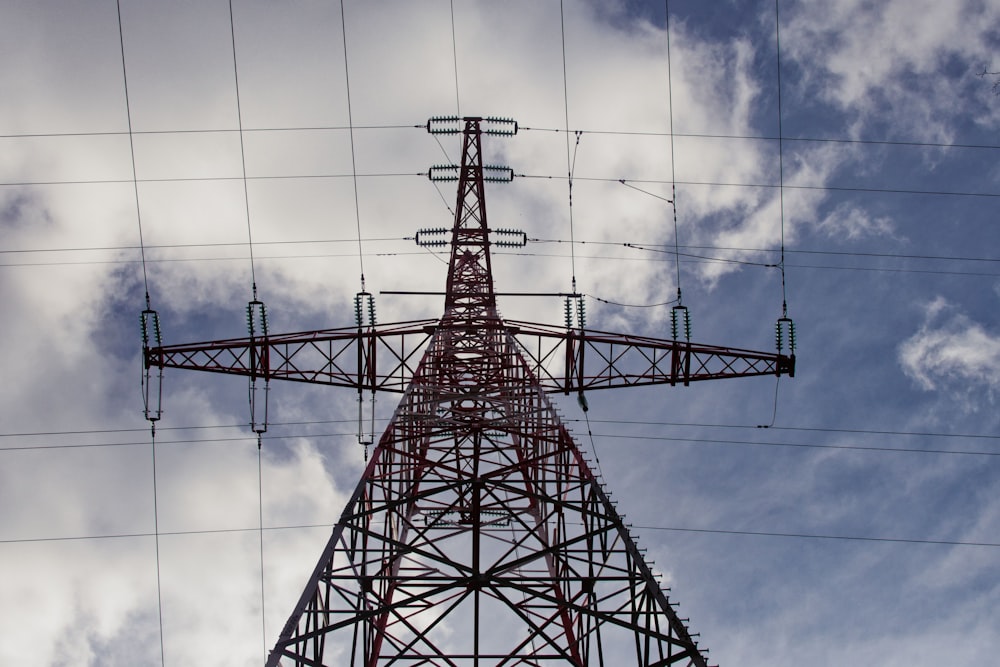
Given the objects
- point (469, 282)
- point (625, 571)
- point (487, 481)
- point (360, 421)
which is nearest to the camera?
point (625, 571)

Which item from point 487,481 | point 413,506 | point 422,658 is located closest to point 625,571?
point 487,481

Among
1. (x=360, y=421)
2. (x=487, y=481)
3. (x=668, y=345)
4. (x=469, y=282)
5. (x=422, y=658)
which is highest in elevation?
(x=469, y=282)

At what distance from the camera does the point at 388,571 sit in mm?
13008

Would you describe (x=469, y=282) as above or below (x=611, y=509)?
above

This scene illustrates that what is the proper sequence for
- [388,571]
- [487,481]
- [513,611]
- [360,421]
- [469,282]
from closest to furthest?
1. [513,611]
2. [487,481]
3. [388,571]
4. [360,421]
5. [469,282]

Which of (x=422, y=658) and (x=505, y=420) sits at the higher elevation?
(x=505, y=420)

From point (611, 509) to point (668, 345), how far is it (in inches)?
290

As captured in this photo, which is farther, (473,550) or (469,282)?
(469,282)

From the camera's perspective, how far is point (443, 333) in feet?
58.4

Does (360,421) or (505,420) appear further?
(360,421)

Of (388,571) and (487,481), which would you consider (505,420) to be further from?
(388,571)

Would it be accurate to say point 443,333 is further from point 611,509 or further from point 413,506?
point 611,509

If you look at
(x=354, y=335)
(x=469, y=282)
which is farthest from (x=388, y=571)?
(x=469, y=282)

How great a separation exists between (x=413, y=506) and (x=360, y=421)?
233 cm
